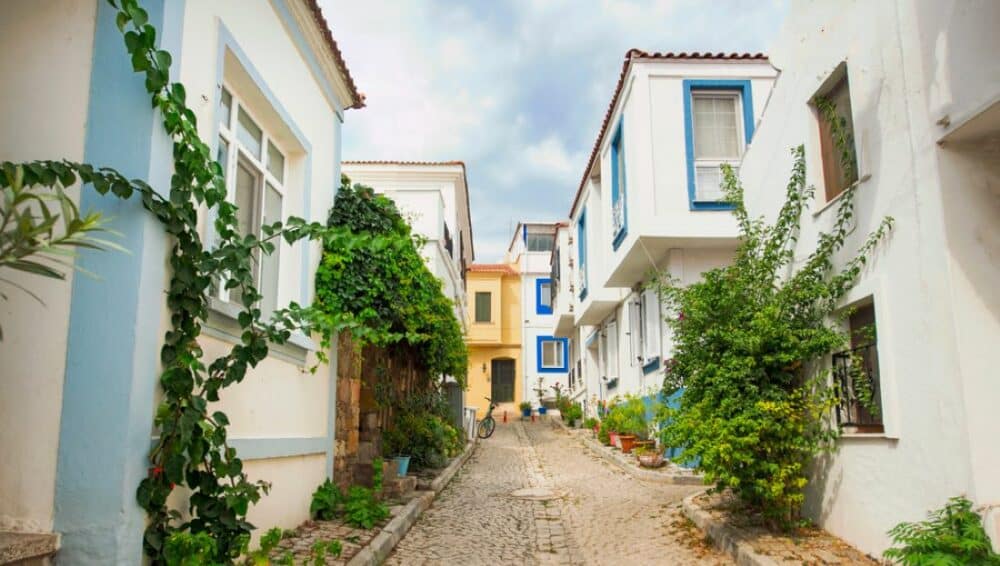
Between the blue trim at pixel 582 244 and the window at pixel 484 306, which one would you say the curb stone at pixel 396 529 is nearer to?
the blue trim at pixel 582 244

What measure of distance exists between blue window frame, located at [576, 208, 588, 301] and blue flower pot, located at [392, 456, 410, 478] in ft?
35.7

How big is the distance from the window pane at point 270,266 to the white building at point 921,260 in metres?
5.05

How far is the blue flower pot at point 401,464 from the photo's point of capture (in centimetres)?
1095

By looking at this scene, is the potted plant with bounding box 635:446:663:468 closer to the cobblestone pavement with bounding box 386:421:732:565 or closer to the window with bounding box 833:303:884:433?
the cobblestone pavement with bounding box 386:421:732:565

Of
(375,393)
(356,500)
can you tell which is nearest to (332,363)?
(356,500)

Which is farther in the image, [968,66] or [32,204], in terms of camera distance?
[968,66]

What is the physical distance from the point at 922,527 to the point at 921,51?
3.27 m

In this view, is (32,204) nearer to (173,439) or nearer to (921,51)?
(173,439)

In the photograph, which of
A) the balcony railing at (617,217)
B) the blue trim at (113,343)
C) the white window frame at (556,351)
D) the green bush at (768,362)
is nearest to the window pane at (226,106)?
the blue trim at (113,343)

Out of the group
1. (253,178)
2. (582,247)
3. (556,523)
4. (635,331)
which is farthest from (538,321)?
(253,178)

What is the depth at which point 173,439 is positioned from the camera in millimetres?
4352

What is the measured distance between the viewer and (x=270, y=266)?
23.3ft

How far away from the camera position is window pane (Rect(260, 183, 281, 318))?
22.7 feet

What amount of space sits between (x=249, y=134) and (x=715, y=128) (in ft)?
31.1
